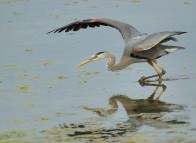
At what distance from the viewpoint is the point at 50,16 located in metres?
18.8

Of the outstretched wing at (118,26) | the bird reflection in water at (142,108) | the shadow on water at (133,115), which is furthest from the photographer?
the outstretched wing at (118,26)

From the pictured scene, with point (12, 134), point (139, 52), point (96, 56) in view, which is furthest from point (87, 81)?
point (12, 134)

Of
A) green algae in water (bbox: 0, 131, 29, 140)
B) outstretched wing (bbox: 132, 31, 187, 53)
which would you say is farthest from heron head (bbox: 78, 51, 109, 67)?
green algae in water (bbox: 0, 131, 29, 140)

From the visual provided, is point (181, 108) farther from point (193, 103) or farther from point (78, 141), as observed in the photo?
point (78, 141)

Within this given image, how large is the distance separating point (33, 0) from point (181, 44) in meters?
6.33

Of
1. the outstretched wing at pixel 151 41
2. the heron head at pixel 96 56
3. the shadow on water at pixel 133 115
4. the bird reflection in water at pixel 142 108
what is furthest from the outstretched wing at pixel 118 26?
the bird reflection in water at pixel 142 108

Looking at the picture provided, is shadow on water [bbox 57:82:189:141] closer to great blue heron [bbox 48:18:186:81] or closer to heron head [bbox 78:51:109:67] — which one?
great blue heron [bbox 48:18:186:81]

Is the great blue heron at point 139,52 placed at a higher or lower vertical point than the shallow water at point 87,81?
higher

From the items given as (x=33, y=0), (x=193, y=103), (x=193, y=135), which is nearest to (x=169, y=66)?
(x=193, y=103)

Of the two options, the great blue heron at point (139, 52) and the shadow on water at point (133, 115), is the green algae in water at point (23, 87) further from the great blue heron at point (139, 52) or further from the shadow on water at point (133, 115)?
the shadow on water at point (133, 115)

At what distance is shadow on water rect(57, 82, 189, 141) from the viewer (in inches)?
411

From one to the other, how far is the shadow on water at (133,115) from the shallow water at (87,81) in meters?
0.01

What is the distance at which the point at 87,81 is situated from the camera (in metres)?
13.4

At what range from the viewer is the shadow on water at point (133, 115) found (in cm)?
1043
